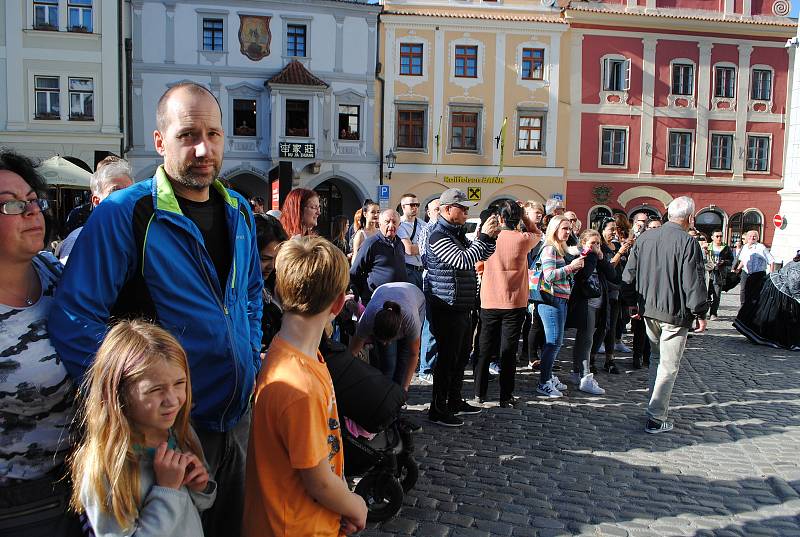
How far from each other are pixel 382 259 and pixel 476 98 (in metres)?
21.7

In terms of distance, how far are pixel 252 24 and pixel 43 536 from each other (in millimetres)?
25775

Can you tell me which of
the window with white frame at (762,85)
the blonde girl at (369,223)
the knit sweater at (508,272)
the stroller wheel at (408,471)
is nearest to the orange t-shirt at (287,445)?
the stroller wheel at (408,471)

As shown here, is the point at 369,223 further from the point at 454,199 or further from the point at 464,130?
the point at 464,130

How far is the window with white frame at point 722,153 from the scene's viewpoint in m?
27.8

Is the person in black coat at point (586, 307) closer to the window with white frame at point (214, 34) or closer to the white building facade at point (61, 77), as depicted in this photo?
the white building facade at point (61, 77)

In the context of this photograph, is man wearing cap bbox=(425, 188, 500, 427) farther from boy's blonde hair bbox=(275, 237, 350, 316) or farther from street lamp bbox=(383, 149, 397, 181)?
street lamp bbox=(383, 149, 397, 181)

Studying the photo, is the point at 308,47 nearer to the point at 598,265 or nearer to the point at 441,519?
the point at 598,265

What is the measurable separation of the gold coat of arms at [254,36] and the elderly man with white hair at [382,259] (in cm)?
2123

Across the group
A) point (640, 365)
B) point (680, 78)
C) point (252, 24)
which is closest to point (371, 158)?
point (252, 24)

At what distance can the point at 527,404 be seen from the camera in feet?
21.4

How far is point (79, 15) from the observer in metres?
23.5

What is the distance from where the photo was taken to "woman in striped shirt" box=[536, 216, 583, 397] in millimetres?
6809

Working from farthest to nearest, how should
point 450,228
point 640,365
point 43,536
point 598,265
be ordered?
1. point 640,365
2. point 598,265
3. point 450,228
4. point 43,536

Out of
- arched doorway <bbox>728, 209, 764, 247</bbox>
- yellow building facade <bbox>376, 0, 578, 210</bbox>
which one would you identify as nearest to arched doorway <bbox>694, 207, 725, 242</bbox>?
arched doorway <bbox>728, 209, 764, 247</bbox>
